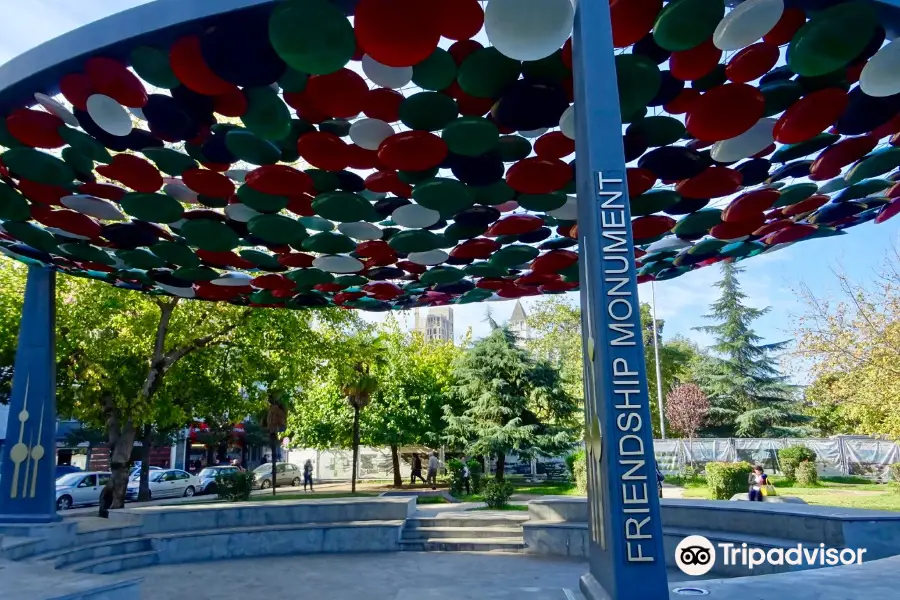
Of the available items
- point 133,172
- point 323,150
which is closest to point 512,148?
point 323,150

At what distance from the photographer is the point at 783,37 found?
18.7 feet

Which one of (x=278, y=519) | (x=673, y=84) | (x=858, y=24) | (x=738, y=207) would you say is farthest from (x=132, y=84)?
(x=278, y=519)

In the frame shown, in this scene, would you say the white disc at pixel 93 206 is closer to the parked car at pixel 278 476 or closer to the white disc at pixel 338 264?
the white disc at pixel 338 264

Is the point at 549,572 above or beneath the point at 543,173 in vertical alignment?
beneath

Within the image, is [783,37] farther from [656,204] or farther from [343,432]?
[343,432]

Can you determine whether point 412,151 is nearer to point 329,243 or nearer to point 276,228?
point 276,228

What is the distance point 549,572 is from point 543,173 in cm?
748

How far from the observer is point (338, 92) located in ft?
20.6

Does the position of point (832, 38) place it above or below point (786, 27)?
below

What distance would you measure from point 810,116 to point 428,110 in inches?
168

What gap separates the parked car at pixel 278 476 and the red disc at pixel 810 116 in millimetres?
34831

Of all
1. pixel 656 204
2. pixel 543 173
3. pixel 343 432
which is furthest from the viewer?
pixel 343 432

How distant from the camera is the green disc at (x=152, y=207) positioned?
8.70 m

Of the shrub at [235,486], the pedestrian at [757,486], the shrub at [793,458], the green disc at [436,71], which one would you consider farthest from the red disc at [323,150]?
the shrub at [793,458]
